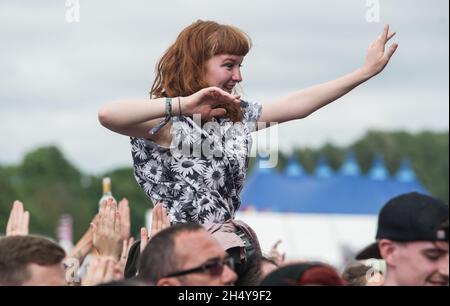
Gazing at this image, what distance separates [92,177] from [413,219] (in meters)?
127

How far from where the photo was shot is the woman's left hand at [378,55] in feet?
26.8

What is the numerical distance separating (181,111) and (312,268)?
139 centimetres

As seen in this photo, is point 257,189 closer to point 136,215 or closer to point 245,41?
point 245,41

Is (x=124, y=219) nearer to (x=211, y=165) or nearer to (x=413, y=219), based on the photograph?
(x=211, y=165)

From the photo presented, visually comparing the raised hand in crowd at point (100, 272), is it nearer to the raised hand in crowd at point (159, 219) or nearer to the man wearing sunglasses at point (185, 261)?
the man wearing sunglasses at point (185, 261)

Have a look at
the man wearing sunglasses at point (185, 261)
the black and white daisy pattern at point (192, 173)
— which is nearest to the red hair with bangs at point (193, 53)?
the black and white daisy pattern at point (192, 173)

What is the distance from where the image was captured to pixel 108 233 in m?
7.57

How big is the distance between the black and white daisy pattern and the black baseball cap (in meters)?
0.99

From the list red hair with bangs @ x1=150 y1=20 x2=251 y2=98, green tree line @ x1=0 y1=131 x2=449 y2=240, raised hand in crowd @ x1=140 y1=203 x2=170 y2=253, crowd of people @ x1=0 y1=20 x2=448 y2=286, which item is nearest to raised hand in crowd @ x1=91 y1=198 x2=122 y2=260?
crowd of people @ x1=0 y1=20 x2=448 y2=286

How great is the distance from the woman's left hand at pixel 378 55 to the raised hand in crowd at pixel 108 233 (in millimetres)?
1528

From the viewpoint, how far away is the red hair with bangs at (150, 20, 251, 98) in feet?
25.9

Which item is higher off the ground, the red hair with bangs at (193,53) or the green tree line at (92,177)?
the green tree line at (92,177)

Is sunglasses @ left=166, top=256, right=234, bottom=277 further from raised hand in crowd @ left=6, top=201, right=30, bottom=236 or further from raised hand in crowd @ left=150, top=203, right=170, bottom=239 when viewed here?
raised hand in crowd @ left=6, top=201, right=30, bottom=236
